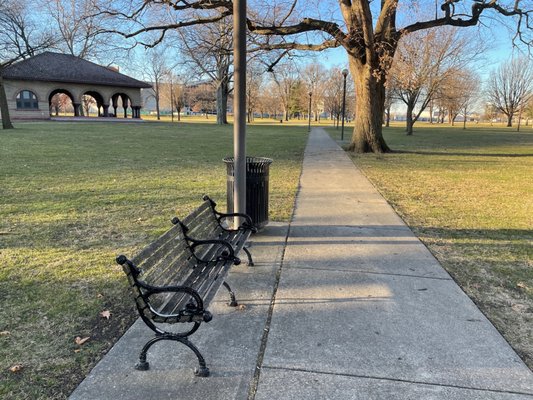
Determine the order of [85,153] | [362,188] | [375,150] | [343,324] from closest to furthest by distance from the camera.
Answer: [343,324] < [362,188] < [85,153] < [375,150]

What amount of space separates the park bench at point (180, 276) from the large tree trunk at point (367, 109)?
1429 cm

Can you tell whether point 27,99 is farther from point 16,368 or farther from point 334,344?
point 334,344

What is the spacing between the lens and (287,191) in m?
9.38

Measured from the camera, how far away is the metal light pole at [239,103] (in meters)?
4.88

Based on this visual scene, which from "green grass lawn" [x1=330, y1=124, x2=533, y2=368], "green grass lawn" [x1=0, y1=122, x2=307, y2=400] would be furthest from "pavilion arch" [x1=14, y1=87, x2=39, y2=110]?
"green grass lawn" [x1=330, y1=124, x2=533, y2=368]

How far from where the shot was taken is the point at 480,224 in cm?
689

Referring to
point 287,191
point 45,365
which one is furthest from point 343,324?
point 287,191

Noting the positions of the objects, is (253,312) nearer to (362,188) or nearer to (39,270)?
(39,270)

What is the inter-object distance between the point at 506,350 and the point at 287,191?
6.56 m

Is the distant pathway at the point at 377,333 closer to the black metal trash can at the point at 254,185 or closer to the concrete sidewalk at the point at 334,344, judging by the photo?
the concrete sidewalk at the point at 334,344

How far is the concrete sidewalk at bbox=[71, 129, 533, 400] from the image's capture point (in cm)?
262

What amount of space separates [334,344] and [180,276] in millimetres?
1308

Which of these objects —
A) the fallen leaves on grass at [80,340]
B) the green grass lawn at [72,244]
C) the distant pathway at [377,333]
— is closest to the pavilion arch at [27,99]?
the green grass lawn at [72,244]

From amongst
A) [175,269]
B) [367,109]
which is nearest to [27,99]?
[367,109]
